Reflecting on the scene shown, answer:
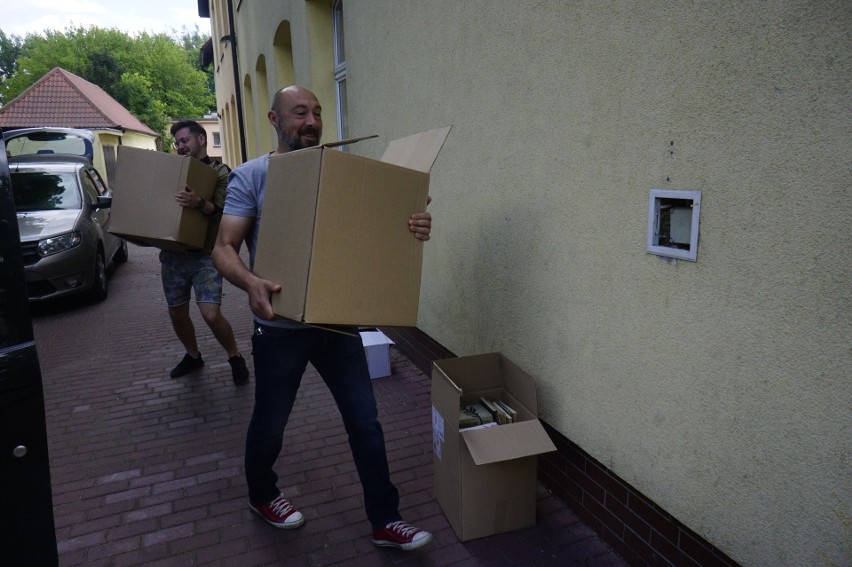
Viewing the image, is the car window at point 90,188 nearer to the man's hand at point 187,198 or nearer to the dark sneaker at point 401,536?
the man's hand at point 187,198

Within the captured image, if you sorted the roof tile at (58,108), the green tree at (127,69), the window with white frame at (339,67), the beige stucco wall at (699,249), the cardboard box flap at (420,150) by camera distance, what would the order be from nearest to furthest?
the beige stucco wall at (699,249), the cardboard box flap at (420,150), the window with white frame at (339,67), the roof tile at (58,108), the green tree at (127,69)

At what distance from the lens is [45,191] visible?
6.92 m

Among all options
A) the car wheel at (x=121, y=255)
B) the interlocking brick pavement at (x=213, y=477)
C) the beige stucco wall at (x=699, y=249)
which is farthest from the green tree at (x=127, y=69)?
the beige stucco wall at (x=699, y=249)

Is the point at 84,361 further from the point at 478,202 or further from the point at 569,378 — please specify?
the point at 569,378

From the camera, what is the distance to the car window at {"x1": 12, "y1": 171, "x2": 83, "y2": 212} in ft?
22.0

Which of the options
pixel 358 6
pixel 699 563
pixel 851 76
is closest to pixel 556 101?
pixel 851 76

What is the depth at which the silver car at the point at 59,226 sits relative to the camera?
20.2 feet

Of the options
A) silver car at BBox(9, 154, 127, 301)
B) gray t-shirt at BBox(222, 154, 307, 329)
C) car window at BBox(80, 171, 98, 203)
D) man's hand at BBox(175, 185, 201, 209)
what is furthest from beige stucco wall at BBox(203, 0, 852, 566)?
car window at BBox(80, 171, 98, 203)

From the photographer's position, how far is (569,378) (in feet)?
8.07

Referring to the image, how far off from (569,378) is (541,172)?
0.96 meters

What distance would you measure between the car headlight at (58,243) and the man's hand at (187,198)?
3.81 m

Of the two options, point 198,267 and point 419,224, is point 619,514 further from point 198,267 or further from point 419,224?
point 198,267

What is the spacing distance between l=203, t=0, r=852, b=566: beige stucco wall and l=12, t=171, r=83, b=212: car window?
6052mm

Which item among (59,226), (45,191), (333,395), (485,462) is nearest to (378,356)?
(333,395)
